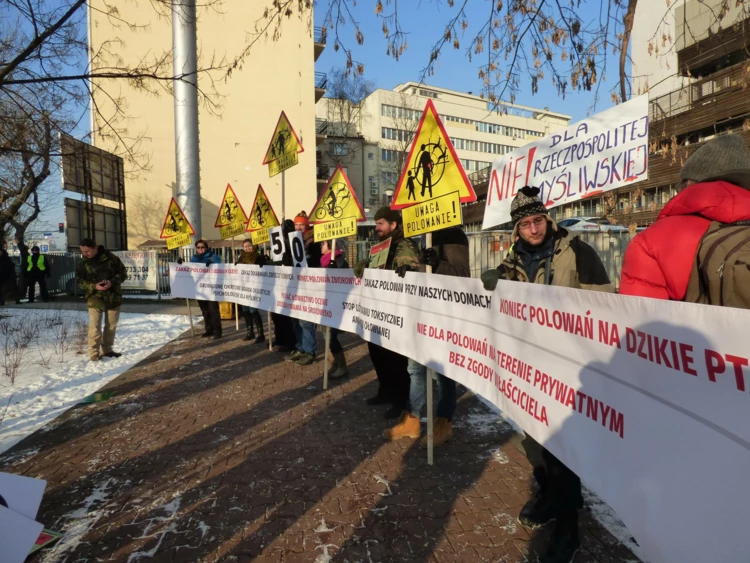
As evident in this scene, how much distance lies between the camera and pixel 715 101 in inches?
683

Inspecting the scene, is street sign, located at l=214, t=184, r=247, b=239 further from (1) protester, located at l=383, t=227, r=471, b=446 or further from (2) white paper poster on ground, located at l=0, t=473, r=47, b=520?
(2) white paper poster on ground, located at l=0, t=473, r=47, b=520

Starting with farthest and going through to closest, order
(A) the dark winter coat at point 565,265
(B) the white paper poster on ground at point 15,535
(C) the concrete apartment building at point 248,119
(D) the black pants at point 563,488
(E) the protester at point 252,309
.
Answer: (C) the concrete apartment building at point 248,119 < (E) the protester at point 252,309 < (A) the dark winter coat at point 565,265 < (D) the black pants at point 563,488 < (B) the white paper poster on ground at point 15,535

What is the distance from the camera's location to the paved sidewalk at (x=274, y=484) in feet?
9.12

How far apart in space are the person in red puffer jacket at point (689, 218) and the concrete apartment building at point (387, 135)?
3731cm

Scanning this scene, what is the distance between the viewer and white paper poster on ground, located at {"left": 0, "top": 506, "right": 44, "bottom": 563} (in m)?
2.36

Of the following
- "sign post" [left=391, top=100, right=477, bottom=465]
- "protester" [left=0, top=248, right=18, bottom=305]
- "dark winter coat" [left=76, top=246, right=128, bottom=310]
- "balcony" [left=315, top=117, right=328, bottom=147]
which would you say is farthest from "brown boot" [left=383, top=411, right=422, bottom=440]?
"balcony" [left=315, top=117, right=328, bottom=147]

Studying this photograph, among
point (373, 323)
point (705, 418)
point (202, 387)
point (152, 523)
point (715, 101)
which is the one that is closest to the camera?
point (705, 418)

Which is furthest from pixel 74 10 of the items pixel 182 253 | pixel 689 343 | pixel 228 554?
pixel 182 253

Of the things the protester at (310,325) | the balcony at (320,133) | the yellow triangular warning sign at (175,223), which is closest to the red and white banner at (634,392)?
the protester at (310,325)

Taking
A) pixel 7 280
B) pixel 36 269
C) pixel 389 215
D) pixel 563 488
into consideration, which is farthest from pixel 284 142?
pixel 7 280

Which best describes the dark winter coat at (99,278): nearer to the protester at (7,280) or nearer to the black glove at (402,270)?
the black glove at (402,270)

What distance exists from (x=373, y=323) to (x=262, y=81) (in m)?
32.5

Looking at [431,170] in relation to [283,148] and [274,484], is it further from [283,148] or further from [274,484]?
[283,148]

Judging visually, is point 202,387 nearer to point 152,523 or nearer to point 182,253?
point 152,523
